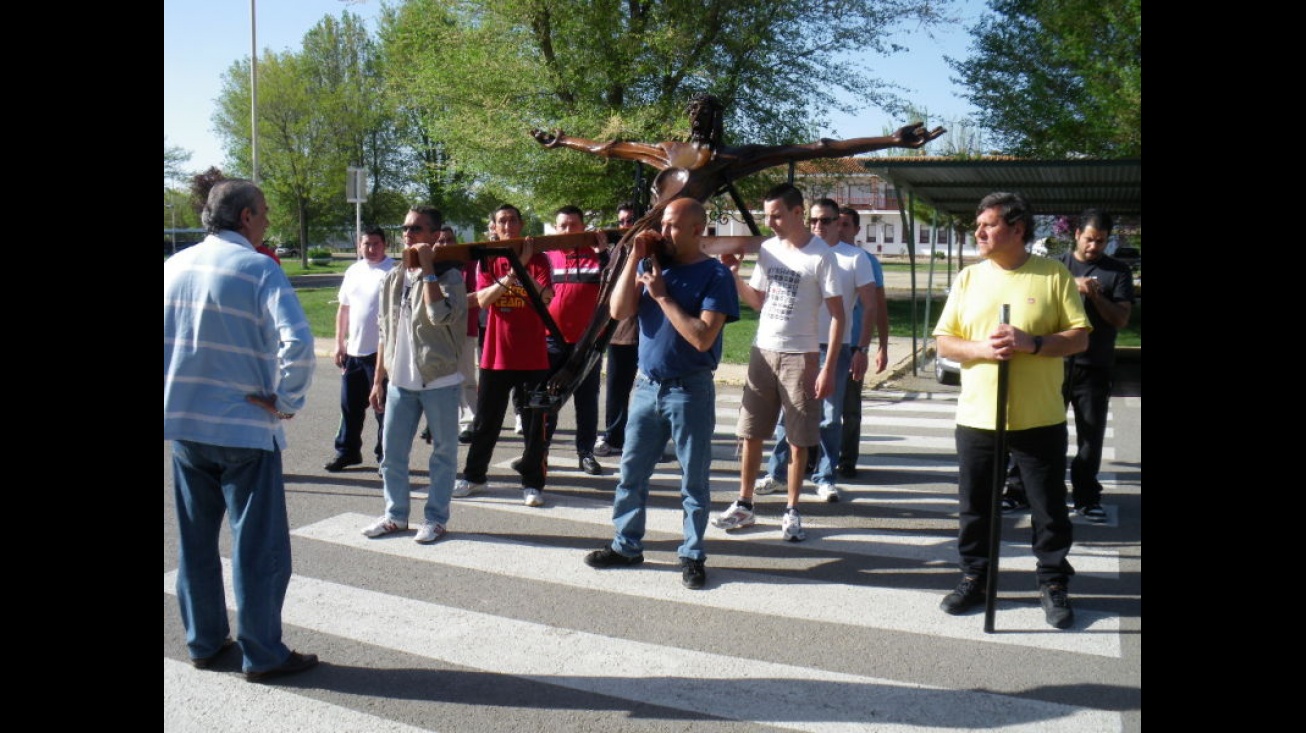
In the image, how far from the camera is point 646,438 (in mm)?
5535

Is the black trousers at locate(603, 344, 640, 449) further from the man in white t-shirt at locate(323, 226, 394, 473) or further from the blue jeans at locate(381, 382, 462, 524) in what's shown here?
the blue jeans at locate(381, 382, 462, 524)

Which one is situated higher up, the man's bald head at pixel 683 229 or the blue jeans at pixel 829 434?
A: the man's bald head at pixel 683 229

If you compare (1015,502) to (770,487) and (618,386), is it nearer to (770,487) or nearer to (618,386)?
(770,487)

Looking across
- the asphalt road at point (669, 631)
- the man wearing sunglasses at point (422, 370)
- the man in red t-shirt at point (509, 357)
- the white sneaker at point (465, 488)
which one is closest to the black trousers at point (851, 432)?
the asphalt road at point (669, 631)

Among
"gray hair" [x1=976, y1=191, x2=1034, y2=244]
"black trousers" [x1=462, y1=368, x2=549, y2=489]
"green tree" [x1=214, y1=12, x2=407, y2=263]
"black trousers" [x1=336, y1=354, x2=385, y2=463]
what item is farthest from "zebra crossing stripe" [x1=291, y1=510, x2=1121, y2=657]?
"green tree" [x1=214, y1=12, x2=407, y2=263]

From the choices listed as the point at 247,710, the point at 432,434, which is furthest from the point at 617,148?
the point at 247,710

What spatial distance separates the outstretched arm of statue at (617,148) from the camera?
6457 millimetres

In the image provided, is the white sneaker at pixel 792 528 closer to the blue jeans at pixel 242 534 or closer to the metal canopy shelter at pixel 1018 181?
the blue jeans at pixel 242 534

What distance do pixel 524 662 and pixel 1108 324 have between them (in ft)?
13.9

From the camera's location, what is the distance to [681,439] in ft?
17.9

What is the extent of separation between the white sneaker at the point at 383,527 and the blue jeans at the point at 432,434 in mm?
209

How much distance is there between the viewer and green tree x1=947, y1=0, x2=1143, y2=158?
66.0ft

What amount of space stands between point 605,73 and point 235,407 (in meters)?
18.8

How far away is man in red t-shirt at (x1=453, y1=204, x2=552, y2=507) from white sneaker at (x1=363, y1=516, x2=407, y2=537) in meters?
1.03
